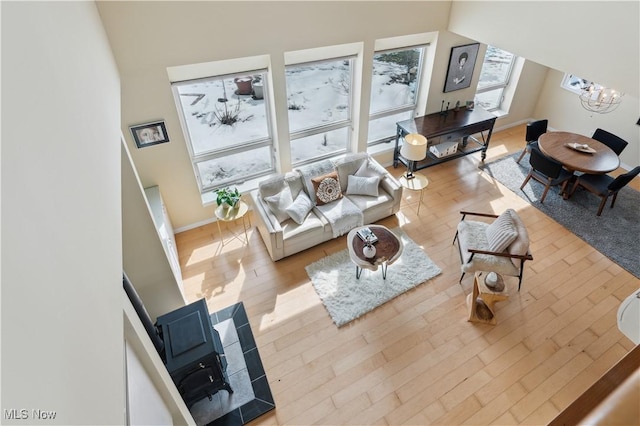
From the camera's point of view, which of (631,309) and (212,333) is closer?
(631,309)

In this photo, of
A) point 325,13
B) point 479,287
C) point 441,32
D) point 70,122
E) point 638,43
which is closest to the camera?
point 70,122

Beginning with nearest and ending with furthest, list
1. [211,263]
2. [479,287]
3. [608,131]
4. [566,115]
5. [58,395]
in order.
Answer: [58,395] → [479,287] → [211,263] → [608,131] → [566,115]

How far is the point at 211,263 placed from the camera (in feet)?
→ 15.3

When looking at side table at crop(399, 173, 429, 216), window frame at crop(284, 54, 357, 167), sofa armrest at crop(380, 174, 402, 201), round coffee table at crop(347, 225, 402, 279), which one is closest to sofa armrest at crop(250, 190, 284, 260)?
round coffee table at crop(347, 225, 402, 279)

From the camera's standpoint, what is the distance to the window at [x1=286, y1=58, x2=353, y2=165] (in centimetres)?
483

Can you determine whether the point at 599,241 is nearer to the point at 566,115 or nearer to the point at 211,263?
the point at 566,115

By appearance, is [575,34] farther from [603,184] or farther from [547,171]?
[603,184]

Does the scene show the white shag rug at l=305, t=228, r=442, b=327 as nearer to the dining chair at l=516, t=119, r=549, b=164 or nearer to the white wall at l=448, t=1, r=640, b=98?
the white wall at l=448, t=1, r=640, b=98

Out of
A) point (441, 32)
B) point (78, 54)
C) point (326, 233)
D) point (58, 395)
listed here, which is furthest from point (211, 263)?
point (441, 32)

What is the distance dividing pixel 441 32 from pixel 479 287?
370 cm

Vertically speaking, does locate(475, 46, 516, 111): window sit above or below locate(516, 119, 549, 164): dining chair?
above

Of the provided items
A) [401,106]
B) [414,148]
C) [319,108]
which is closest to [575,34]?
[414,148]

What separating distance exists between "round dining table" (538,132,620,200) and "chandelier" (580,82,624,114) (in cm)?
88

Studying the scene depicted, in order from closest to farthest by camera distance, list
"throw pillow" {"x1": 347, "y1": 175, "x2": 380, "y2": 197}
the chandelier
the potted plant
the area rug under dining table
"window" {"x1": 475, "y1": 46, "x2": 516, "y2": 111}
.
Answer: the potted plant < the area rug under dining table < "throw pillow" {"x1": 347, "y1": 175, "x2": 380, "y2": 197} < the chandelier < "window" {"x1": 475, "y1": 46, "x2": 516, "y2": 111}
